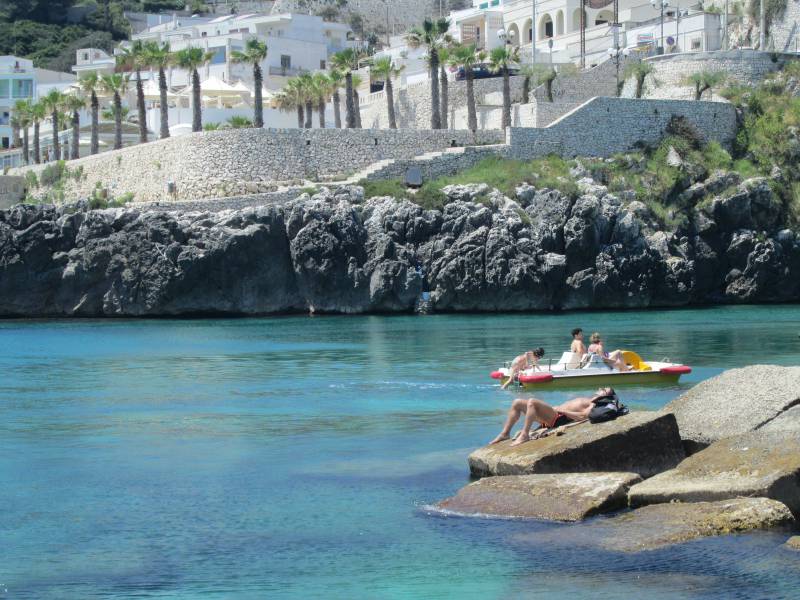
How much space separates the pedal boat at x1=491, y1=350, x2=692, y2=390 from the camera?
32469mm

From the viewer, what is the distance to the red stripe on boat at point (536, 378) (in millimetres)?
32250

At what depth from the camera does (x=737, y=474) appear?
711 inches

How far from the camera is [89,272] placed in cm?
6316

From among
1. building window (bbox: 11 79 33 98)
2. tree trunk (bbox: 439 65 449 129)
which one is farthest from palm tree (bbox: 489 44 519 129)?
building window (bbox: 11 79 33 98)

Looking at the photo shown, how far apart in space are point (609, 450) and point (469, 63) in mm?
48575

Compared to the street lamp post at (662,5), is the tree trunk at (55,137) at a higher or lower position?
lower

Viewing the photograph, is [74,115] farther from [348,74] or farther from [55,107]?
[348,74]

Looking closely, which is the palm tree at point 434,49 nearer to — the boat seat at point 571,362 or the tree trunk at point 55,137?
the tree trunk at point 55,137

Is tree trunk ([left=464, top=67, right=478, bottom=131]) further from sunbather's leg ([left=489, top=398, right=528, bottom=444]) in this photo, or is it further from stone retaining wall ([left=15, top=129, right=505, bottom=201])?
sunbather's leg ([left=489, top=398, right=528, bottom=444])

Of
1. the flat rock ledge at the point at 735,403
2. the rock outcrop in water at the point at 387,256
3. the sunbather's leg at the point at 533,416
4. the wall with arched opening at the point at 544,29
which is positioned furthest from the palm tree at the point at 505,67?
the sunbather's leg at the point at 533,416

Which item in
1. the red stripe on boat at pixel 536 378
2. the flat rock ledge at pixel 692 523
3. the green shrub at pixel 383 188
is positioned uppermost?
the green shrub at pixel 383 188

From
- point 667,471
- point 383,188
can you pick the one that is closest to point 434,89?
point 383,188

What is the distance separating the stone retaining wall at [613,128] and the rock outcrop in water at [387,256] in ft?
10.5

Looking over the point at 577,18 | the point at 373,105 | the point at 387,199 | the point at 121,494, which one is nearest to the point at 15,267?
the point at 387,199
